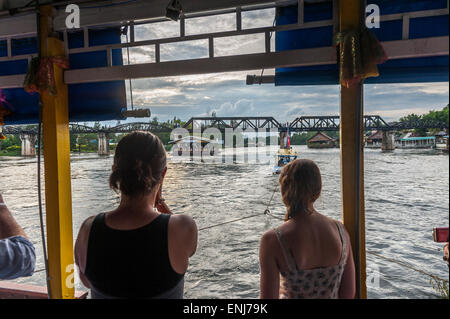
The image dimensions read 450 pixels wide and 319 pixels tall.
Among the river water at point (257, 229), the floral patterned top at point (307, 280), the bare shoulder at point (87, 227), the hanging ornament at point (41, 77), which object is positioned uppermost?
the hanging ornament at point (41, 77)

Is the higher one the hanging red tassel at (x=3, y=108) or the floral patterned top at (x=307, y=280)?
the hanging red tassel at (x=3, y=108)

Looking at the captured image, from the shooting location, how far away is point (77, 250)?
102cm

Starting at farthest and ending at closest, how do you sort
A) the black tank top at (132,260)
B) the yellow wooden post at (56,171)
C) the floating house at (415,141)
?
1. the floating house at (415,141)
2. the yellow wooden post at (56,171)
3. the black tank top at (132,260)

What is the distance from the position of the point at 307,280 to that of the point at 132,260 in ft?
2.20

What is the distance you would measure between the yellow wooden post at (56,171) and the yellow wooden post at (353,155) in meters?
2.13

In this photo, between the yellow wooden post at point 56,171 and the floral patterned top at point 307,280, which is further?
the yellow wooden post at point 56,171

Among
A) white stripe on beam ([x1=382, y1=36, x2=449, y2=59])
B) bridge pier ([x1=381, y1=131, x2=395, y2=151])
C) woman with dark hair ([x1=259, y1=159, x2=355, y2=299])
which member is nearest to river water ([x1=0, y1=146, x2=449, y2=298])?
woman with dark hair ([x1=259, y1=159, x2=355, y2=299])

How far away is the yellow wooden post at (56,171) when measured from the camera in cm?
227

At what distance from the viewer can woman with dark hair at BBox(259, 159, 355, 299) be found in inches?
43.4

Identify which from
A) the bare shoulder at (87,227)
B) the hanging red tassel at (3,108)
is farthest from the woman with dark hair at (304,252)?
the hanging red tassel at (3,108)

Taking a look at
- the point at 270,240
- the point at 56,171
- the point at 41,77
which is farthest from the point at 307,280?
the point at 41,77

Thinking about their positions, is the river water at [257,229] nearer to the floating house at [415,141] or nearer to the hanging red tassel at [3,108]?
the hanging red tassel at [3,108]

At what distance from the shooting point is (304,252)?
1.11 meters

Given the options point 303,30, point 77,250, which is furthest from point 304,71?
point 77,250
